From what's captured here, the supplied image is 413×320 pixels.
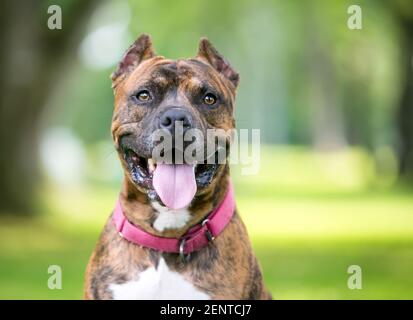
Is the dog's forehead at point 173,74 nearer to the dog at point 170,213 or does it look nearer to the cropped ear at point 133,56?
the dog at point 170,213

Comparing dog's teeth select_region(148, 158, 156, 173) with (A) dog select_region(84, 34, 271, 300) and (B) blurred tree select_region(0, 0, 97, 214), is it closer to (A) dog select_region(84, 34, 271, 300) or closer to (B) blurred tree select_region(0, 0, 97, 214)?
(A) dog select_region(84, 34, 271, 300)

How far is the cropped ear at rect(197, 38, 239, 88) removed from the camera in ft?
15.2

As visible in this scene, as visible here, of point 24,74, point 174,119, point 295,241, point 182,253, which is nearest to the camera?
point 174,119

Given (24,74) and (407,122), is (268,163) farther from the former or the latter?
(24,74)

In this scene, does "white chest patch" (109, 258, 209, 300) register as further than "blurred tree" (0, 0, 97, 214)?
No

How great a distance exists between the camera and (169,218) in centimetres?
429

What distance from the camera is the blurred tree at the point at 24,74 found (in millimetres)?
11328

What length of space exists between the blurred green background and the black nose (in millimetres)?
810

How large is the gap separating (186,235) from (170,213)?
5.9 inches

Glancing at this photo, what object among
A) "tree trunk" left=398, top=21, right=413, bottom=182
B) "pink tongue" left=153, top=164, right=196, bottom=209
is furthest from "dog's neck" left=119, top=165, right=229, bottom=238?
"tree trunk" left=398, top=21, right=413, bottom=182

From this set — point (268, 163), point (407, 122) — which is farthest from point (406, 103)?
point (268, 163)

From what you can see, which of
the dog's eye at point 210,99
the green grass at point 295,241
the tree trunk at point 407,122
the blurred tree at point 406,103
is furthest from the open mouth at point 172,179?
the tree trunk at point 407,122

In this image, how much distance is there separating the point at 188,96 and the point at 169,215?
67cm
